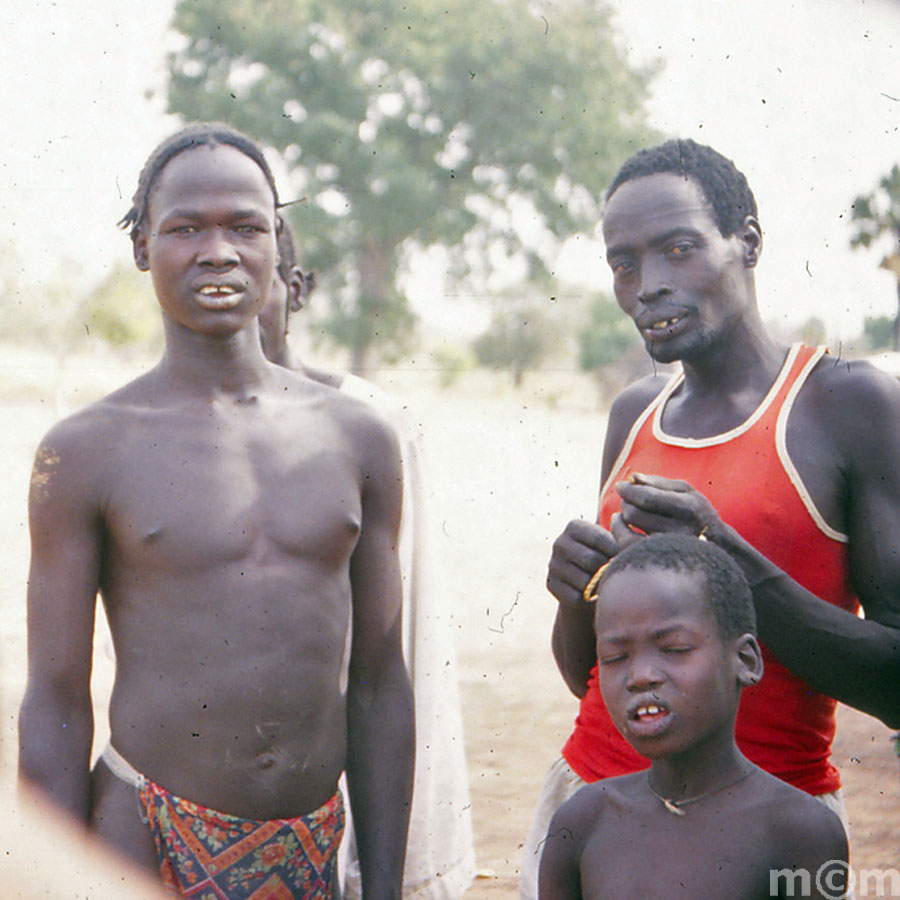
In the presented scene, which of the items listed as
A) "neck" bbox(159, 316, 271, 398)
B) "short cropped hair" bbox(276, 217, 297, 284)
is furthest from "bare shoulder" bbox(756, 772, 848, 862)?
"short cropped hair" bbox(276, 217, 297, 284)

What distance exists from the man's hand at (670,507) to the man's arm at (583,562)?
0.31 feet

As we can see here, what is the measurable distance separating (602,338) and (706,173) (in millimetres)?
7365

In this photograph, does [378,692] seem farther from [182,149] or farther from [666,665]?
[182,149]

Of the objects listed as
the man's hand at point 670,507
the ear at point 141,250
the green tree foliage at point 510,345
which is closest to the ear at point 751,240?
the man's hand at point 670,507

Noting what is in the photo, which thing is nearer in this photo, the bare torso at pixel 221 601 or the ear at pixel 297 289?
the bare torso at pixel 221 601

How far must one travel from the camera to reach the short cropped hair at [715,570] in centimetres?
145

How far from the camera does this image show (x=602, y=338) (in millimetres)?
9000

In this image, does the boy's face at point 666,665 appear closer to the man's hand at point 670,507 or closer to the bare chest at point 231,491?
the man's hand at point 670,507

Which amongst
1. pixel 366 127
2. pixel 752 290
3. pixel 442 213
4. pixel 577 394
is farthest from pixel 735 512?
pixel 366 127

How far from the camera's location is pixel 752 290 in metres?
1.71

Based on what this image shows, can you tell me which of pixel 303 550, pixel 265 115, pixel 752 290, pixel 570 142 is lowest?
pixel 303 550

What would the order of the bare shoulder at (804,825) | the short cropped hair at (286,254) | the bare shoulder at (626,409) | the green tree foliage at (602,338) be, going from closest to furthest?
the bare shoulder at (804,825) → the bare shoulder at (626,409) → the short cropped hair at (286,254) → the green tree foliage at (602,338)

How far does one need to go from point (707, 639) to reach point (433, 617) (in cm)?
114

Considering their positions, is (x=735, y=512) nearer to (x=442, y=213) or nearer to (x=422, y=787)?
(x=422, y=787)
